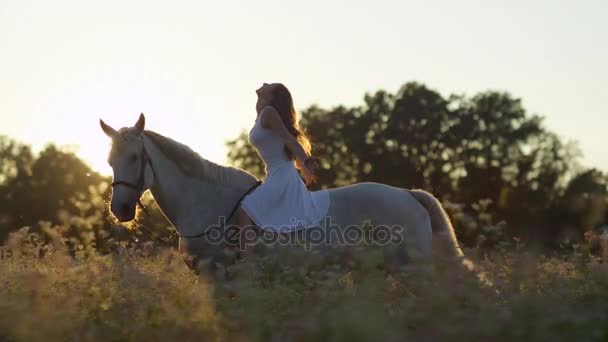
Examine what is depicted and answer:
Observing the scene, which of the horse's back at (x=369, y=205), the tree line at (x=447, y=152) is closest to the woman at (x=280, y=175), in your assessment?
the horse's back at (x=369, y=205)

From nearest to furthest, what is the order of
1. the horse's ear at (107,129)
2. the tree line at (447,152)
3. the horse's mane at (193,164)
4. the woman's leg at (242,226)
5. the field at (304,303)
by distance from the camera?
the field at (304,303), the woman's leg at (242,226), the horse's ear at (107,129), the horse's mane at (193,164), the tree line at (447,152)

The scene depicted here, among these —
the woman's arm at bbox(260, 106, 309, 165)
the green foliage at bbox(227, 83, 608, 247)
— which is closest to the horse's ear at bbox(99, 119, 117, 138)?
the woman's arm at bbox(260, 106, 309, 165)

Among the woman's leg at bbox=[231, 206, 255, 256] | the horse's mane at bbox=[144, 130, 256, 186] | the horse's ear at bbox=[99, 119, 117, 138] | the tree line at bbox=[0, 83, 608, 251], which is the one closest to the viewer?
the woman's leg at bbox=[231, 206, 255, 256]

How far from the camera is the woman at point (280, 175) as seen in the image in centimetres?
872

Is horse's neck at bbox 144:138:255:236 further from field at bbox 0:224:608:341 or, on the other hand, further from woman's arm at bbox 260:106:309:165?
field at bbox 0:224:608:341

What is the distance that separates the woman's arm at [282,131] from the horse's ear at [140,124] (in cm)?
118

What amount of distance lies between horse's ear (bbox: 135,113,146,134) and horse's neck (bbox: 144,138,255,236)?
12 centimetres

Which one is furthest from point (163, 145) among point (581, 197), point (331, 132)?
point (331, 132)

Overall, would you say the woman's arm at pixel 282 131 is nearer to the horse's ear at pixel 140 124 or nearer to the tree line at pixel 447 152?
the horse's ear at pixel 140 124

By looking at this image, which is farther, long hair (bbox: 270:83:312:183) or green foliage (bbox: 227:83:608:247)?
green foliage (bbox: 227:83:608:247)

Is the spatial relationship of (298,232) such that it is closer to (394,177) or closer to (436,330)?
(436,330)

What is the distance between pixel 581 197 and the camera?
256 inches

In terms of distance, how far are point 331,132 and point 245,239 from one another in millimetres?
47233

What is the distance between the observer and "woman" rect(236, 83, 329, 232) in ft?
28.6
